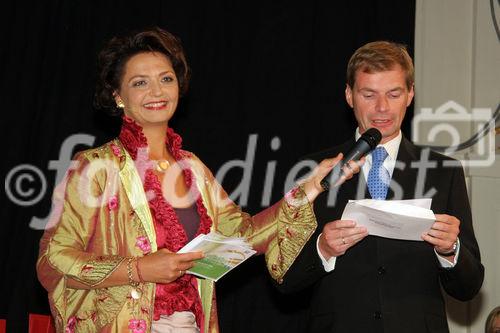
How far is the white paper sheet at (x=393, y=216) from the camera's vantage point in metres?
2.43

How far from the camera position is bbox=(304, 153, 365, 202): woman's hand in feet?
8.46

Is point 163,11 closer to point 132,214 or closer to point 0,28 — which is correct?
point 0,28

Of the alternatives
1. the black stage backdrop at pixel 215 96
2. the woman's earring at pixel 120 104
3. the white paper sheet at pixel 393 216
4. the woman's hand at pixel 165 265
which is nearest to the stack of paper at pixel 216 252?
the woman's hand at pixel 165 265

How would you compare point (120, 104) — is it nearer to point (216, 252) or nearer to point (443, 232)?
point (216, 252)

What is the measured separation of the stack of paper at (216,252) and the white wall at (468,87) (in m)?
2.35

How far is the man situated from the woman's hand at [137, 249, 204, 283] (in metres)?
0.49

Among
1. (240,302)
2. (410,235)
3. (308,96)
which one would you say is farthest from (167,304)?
(308,96)

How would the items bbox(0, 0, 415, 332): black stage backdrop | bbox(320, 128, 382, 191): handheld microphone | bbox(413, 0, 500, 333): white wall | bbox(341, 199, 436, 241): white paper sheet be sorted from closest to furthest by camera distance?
1. bbox(341, 199, 436, 241): white paper sheet
2. bbox(320, 128, 382, 191): handheld microphone
3. bbox(0, 0, 415, 332): black stage backdrop
4. bbox(413, 0, 500, 333): white wall

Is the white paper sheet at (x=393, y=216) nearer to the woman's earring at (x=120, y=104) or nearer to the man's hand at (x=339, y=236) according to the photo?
the man's hand at (x=339, y=236)

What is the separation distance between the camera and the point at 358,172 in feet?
9.28

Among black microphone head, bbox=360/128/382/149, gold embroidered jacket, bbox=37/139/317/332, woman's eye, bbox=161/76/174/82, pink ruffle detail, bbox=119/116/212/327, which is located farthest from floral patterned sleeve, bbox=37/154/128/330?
black microphone head, bbox=360/128/382/149

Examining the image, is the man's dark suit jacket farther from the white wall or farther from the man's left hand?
the white wall

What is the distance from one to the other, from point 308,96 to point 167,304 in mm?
2288

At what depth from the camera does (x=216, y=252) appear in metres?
2.49
